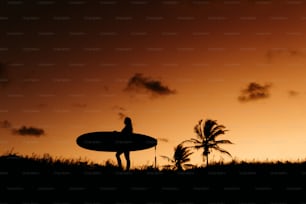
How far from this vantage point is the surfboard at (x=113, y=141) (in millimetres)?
15555

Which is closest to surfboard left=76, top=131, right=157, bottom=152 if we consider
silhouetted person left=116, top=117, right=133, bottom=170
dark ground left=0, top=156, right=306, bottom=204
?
silhouetted person left=116, top=117, right=133, bottom=170

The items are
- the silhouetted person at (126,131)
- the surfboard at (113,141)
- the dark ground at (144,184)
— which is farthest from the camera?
the surfboard at (113,141)

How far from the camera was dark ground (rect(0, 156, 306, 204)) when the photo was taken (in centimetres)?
905

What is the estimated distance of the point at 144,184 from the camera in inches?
408

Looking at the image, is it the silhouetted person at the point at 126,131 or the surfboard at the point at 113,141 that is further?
the surfboard at the point at 113,141

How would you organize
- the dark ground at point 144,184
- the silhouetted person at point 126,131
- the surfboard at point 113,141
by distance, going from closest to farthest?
the dark ground at point 144,184 → the silhouetted person at point 126,131 → the surfboard at point 113,141

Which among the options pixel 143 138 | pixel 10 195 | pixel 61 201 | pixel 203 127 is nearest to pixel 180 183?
pixel 61 201

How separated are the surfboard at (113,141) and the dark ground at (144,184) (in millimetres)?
2814

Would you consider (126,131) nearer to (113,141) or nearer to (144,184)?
(113,141)

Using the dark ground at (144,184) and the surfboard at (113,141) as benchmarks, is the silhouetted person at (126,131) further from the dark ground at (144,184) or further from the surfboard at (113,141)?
the dark ground at (144,184)

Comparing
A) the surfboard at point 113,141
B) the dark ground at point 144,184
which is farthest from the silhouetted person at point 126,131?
the dark ground at point 144,184

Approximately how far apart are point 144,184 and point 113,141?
5574 mm

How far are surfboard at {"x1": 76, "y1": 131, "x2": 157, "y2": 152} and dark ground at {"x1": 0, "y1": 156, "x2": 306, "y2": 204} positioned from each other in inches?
111

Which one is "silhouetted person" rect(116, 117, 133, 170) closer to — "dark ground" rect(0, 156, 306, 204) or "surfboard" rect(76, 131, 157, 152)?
"surfboard" rect(76, 131, 157, 152)
